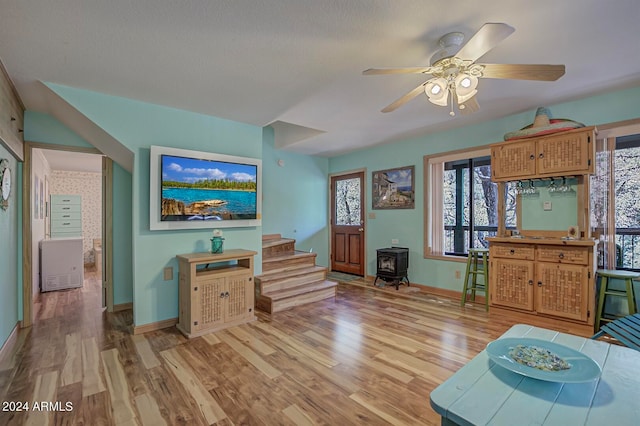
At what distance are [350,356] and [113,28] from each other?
118 inches

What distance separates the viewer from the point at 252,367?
2402 millimetres

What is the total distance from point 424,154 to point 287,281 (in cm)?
292

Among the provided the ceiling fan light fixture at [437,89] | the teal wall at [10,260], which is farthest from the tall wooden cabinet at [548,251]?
the teal wall at [10,260]

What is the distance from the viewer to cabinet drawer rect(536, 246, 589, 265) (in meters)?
2.89

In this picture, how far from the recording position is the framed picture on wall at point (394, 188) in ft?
16.2

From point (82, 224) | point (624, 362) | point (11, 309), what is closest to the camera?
point (624, 362)

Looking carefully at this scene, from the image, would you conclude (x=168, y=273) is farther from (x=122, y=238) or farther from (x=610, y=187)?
(x=610, y=187)

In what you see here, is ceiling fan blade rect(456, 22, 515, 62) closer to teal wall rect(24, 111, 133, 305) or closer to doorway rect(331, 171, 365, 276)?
doorway rect(331, 171, 365, 276)

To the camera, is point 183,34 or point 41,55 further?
point 41,55

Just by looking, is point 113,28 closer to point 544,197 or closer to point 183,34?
point 183,34

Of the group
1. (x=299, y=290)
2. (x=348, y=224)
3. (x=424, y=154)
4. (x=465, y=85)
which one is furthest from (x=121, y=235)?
A: (x=424, y=154)

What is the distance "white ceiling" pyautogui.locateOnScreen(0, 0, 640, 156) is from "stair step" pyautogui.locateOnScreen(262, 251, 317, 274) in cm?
217

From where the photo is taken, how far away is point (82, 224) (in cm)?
728

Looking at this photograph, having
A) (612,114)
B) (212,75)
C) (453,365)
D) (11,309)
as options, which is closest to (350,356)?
(453,365)
